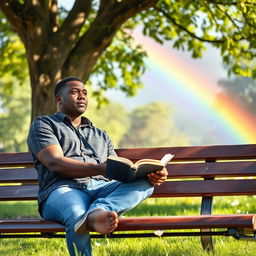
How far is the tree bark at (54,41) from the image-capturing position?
29.2 feet

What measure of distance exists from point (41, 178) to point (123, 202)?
0.73 m

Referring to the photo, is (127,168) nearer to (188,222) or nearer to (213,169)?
(188,222)

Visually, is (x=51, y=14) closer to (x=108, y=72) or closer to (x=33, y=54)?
(x=33, y=54)

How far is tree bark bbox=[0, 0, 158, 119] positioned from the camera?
29.2ft

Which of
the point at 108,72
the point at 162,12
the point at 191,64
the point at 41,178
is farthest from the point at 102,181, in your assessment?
the point at 191,64

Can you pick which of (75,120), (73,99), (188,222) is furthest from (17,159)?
(188,222)

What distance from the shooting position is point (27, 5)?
884 centimetres

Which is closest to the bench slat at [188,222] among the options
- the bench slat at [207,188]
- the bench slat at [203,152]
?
the bench slat at [207,188]

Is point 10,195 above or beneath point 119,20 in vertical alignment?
beneath

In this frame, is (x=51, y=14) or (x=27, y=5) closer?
(x=27, y=5)

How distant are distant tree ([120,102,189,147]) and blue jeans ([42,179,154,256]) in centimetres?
12373

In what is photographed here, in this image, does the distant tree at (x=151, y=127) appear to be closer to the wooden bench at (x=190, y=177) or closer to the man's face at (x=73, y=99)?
the wooden bench at (x=190, y=177)

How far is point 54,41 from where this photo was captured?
9086 millimetres

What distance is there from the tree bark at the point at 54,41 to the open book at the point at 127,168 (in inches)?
205
